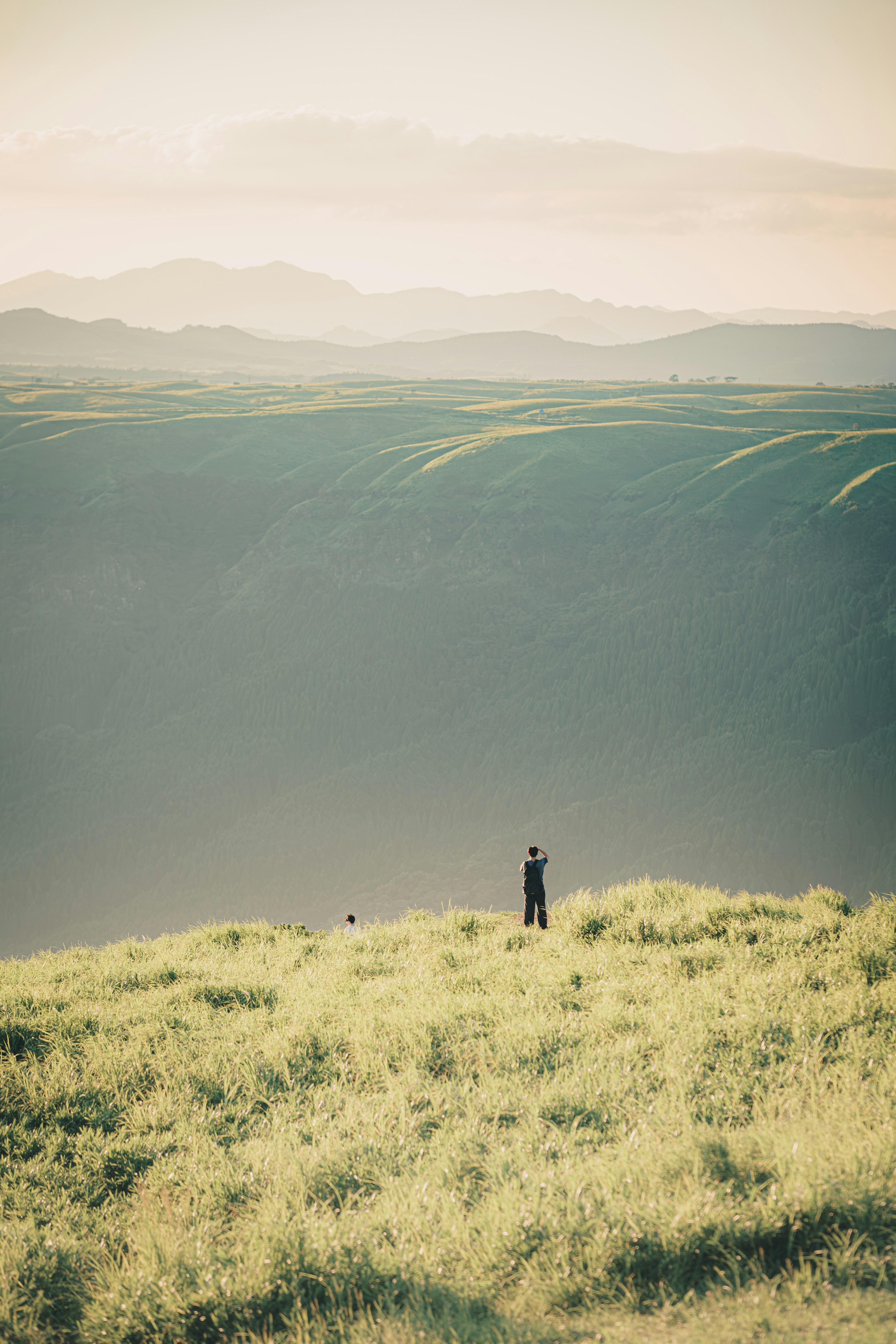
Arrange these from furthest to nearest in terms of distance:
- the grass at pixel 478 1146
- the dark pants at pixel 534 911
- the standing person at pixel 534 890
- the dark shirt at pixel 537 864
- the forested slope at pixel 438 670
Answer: the forested slope at pixel 438 670
the dark pants at pixel 534 911
the standing person at pixel 534 890
the dark shirt at pixel 537 864
the grass at pixel 478 1146

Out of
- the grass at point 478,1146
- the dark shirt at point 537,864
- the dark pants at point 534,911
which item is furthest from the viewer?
the dark pants at point 534,911

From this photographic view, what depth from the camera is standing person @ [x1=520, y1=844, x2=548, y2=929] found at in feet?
57.0

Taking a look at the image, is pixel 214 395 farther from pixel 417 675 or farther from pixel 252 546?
pixel 417 675

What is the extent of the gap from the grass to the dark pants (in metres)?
2.40

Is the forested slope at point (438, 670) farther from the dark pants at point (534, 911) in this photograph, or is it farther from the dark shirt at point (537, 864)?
the dark shirt at point (537, 864)

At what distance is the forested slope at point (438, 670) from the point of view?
2378 inches

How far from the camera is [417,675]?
71188 millimetres

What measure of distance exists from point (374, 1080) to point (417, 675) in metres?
60.8

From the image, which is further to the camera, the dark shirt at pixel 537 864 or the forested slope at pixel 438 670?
the forested slope at pixel 438 670

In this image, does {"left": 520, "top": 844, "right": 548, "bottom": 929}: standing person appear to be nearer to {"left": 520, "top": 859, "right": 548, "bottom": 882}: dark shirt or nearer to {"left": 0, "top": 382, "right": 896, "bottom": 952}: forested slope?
{"left": 520, "top": 859, "right": 548, "bottom": 882}: dark shirt

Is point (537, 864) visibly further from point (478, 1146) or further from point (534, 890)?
point (478, 1146)

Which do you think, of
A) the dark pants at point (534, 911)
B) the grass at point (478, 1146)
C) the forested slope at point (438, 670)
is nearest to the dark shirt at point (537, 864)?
the dark pants at point (534, 911)

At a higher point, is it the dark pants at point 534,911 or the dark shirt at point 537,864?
the dark shirt at point 537,864

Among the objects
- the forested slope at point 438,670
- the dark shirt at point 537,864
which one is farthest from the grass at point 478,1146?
the forested slope at point 438,670
